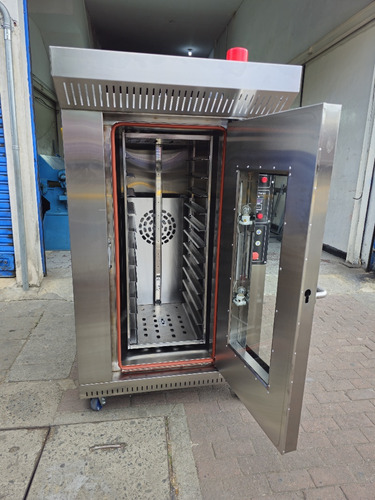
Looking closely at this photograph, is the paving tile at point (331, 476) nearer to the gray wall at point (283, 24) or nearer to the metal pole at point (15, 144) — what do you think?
the metal pole at point (15, 144)

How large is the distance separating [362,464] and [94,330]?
161 cm

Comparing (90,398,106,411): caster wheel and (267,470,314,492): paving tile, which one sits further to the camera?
(90,398,106,411): caster wheel

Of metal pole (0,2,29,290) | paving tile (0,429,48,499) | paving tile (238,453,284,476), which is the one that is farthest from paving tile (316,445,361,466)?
metal pole (0,2,29,290)

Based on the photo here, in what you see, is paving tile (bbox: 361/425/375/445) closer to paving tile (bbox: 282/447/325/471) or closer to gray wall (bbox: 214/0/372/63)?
paving tile (bbox: 282/447/325/471)

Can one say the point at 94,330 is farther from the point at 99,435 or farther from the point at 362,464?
the point at 362,464

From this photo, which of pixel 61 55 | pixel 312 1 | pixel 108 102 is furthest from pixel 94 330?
pixel 312 1

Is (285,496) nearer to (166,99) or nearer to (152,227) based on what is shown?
(166,99)

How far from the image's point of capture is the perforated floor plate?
2443 millimetres

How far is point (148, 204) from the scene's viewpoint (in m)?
2.95

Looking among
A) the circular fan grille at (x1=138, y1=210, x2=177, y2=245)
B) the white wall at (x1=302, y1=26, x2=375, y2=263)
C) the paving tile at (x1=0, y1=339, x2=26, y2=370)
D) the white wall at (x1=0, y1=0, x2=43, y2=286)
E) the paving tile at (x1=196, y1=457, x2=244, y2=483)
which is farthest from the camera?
the white wall at (x1=302, y1=26, x2=375, y2=263)

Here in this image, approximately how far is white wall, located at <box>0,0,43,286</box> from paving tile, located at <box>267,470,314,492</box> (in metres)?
3.31

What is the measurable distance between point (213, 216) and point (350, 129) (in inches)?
164

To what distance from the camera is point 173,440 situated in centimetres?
190

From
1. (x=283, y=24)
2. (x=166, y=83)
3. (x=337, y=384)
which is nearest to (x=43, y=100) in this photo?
(x=283, y=24)
